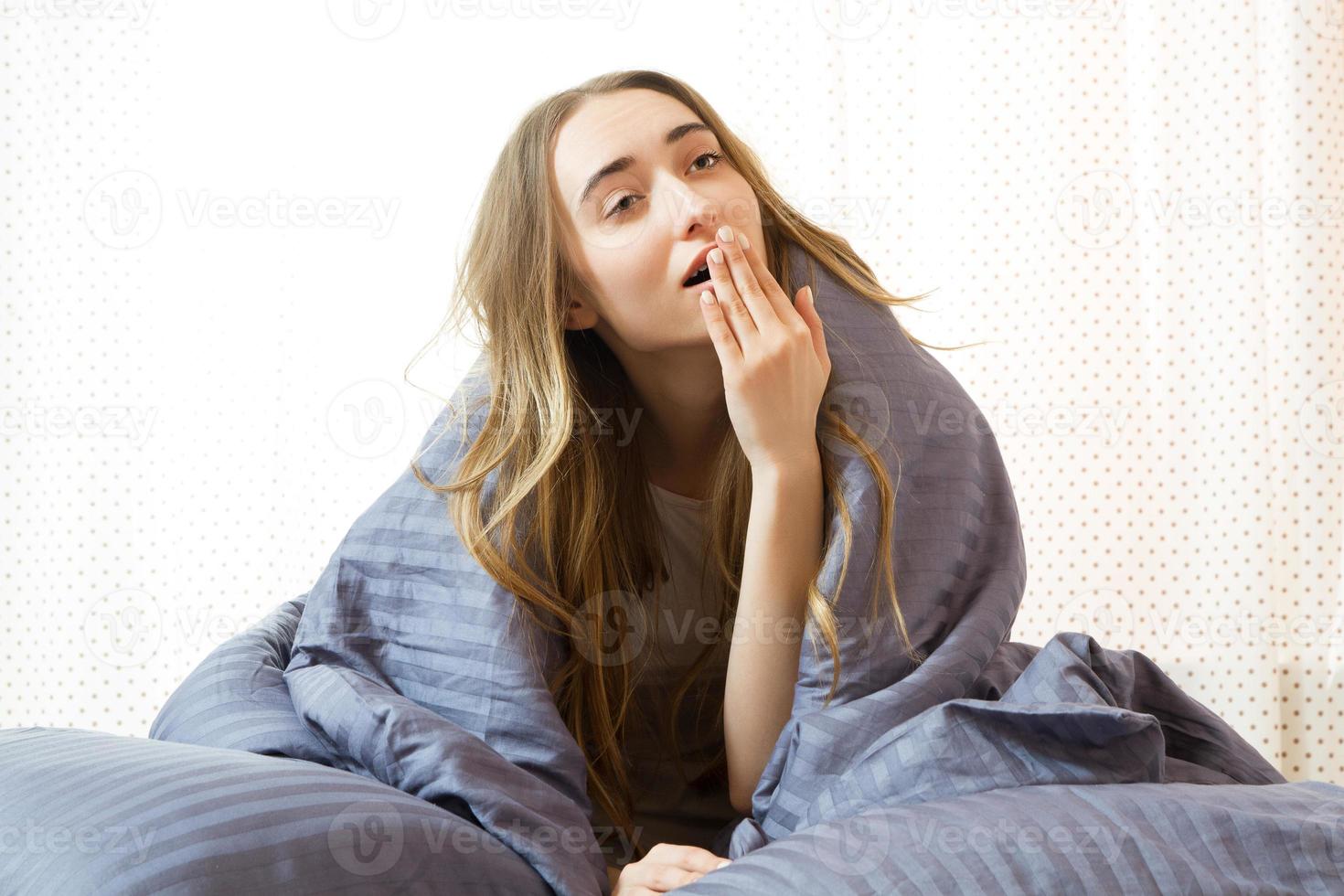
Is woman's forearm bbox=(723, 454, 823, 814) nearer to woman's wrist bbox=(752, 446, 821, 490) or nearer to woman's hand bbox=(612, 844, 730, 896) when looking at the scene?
woman's wrist bbox=(752, 446, 821, 490)

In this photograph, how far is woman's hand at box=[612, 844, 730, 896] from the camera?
0.88m

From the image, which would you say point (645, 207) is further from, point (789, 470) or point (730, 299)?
point (789, 470)

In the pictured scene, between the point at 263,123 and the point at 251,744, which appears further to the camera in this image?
the point at 263,123

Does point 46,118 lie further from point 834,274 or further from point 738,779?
point 738,779

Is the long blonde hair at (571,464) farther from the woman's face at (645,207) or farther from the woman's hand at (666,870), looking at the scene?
the woman's hand at (666,870)

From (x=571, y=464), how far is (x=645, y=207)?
30 centimetres

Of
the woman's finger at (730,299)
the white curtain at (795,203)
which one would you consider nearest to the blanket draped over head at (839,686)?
the woman's finger at (730,299)

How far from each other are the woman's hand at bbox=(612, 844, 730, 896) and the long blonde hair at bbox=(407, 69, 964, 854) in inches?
7.7

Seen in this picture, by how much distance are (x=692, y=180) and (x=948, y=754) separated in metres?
0.65

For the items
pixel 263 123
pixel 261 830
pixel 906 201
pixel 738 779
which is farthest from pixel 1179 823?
pixel 263 123

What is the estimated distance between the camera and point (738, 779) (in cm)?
109

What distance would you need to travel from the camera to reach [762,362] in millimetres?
1007

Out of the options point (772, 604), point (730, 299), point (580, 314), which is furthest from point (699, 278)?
point (772, 604)

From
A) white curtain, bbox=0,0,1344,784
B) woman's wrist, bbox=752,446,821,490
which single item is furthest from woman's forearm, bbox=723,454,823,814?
white curtain, bbox=0,0,1344,784
